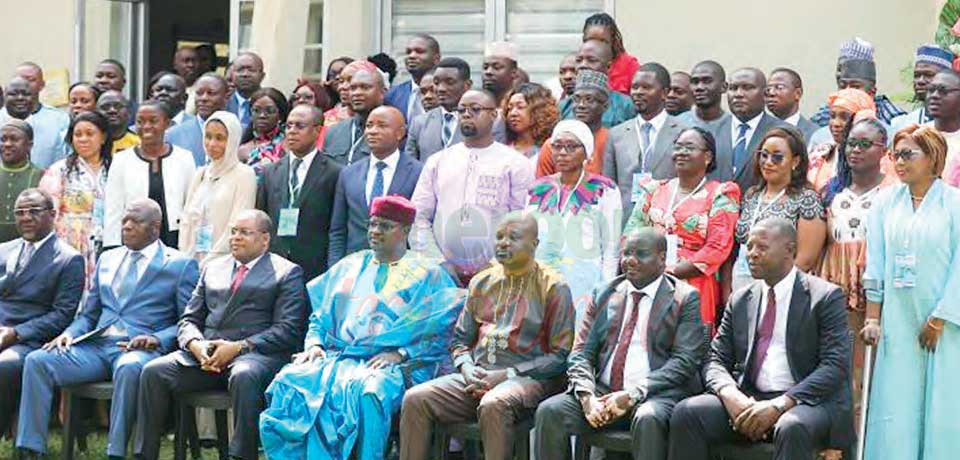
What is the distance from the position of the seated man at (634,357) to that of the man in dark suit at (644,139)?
4.29 feet

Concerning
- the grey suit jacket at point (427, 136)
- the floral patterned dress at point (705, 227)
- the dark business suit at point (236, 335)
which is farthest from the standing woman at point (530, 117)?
the dark business suit at point (236, 335)

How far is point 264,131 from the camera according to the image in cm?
1189

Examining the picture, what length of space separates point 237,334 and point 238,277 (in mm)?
328

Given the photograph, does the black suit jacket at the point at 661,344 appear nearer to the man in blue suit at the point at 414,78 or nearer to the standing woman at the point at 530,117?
the standing woman at the point at 530,117

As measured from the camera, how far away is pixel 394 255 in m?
10.0

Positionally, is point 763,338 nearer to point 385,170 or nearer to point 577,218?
point 577,218

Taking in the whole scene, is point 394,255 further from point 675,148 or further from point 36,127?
point 36,127

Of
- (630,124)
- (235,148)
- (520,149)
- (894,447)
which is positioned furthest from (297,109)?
(894,447)

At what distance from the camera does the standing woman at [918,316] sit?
8820mm

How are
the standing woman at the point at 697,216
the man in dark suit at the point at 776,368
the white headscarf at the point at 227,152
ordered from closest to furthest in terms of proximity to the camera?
the man in dark suit at the point at 776,368, the standing woman at the point at 697,216, the white headscarf at the point at 227,152

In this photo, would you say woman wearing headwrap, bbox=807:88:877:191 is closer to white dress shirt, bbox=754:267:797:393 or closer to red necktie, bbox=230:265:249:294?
white dress shirt, bbox=754:267:797:393

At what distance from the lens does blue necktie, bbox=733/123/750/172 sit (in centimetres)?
1031

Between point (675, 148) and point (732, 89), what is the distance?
0.96 m

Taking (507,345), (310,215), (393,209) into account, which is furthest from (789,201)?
(310,215)
